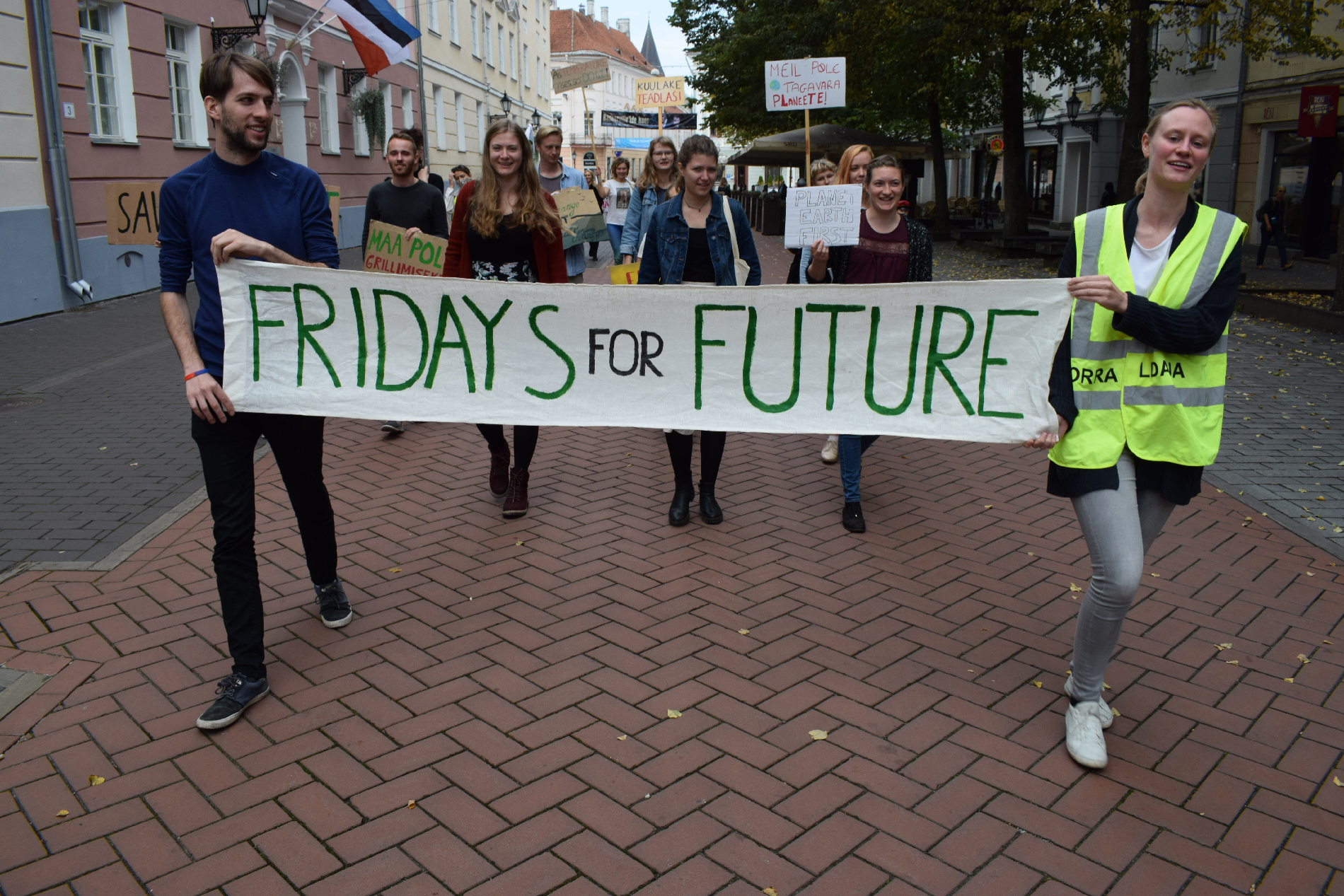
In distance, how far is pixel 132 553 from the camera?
4918 mm

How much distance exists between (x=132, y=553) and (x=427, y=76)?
1100 inches

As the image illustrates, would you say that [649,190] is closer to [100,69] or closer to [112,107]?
[112,107]

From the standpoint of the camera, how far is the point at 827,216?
5184mm

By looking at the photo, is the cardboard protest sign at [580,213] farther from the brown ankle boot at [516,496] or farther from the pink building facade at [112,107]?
the pink building facade at [112,107]

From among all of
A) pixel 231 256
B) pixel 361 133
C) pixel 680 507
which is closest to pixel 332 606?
pixel 231 256

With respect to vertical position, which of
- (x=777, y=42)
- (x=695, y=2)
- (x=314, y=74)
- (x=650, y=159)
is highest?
(x=695, y=2)

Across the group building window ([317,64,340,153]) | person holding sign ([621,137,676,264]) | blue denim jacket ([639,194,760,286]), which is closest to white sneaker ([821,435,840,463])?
blue denim jacket ([639,194,760,286])

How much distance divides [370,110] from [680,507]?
20.5m

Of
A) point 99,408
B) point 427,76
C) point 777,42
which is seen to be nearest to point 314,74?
point 427,76

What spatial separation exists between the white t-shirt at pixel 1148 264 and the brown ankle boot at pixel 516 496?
3.41 m

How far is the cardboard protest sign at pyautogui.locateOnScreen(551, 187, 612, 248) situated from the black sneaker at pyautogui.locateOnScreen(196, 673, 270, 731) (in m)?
4.83

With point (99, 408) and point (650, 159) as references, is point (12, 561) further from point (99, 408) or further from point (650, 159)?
point (650, 159)

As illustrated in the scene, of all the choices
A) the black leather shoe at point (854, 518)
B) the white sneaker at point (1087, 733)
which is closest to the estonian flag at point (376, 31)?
the black leather shoe at point (854, 518)

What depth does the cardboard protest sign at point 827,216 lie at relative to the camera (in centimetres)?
513
